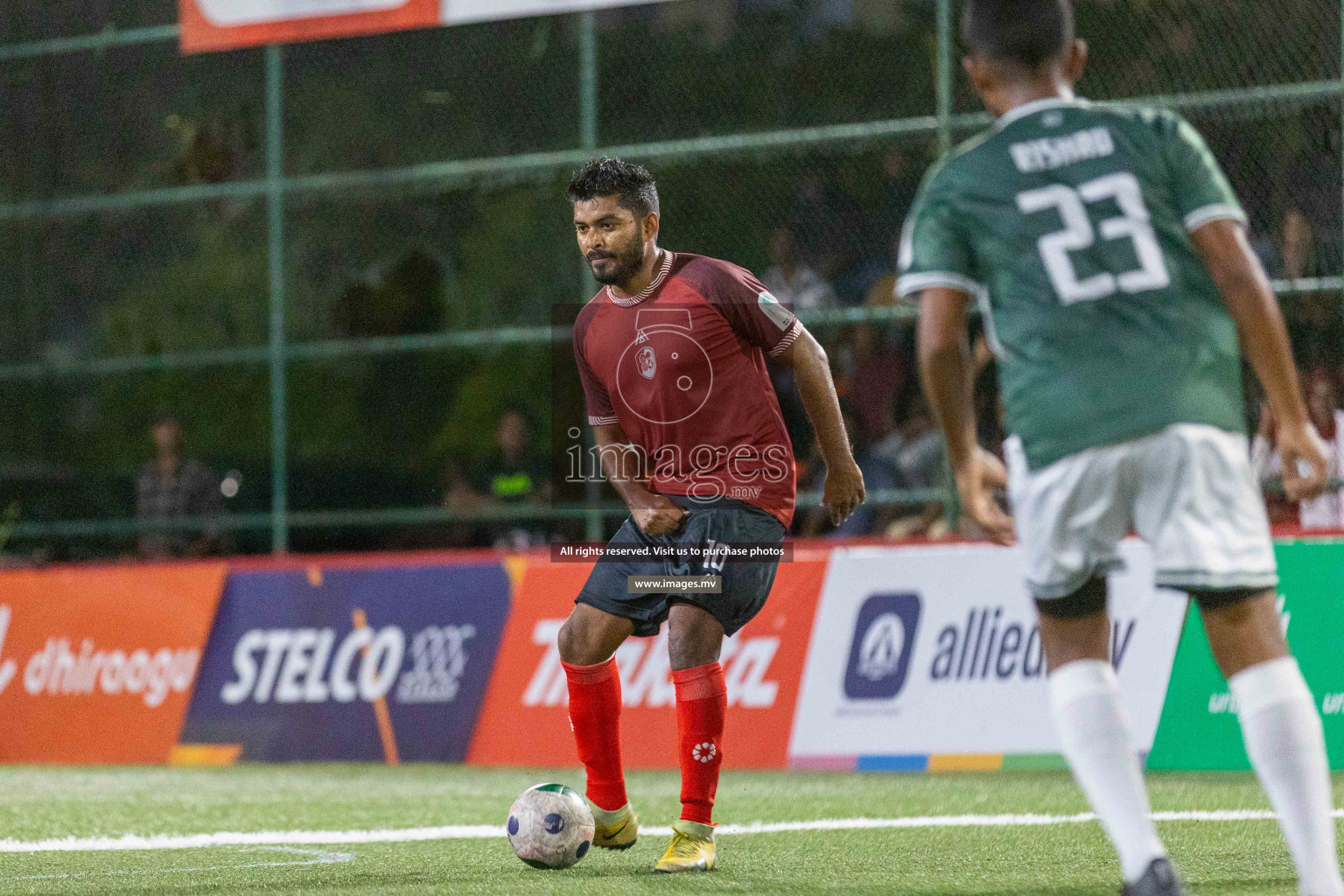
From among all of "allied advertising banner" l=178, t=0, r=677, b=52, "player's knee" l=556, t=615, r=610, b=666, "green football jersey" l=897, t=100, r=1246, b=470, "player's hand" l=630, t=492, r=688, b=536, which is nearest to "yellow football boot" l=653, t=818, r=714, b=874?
"player's knee" l=556, t=615, r=610, b=666

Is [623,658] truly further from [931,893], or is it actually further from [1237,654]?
[1237,654]

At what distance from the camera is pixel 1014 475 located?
163 inches

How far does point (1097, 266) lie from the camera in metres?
4.03

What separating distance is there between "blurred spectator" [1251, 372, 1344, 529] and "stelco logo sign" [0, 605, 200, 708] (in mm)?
6026

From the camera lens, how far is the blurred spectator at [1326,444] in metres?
9.91

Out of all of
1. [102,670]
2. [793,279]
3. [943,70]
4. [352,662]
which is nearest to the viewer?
[352,662]

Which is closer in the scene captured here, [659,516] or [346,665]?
[659,516]

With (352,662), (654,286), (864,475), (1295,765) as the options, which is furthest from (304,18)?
(1295,765)

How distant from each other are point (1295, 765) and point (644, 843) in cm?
310

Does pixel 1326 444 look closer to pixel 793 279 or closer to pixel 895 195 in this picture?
pixel 895 195

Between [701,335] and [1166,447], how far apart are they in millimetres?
2326

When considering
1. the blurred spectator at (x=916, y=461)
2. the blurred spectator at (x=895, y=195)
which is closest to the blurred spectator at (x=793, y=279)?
the blurred spectator at (x=895, y=195)

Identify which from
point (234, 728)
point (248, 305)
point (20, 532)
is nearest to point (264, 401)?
point (248, 305)

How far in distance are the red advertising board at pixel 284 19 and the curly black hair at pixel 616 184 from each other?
6580 millimetres
